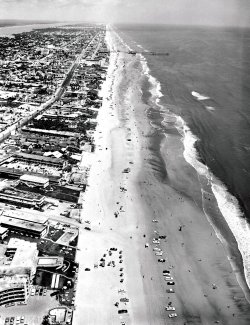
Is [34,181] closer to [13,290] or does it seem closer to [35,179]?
[35,179]

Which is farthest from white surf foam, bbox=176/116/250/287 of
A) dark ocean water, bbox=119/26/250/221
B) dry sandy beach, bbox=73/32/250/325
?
dry sandy beach, bbox=73/32/250/325

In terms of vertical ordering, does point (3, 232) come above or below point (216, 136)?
below

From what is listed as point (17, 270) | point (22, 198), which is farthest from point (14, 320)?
point (22, 198)

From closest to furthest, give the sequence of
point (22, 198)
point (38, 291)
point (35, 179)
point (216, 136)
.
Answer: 1. point (38, 291)
2. point (22, 198)
3. point (35, 179)
4. point (216, 136)

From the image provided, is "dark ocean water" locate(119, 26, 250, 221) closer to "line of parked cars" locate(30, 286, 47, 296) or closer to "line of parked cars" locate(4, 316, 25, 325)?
"line of parked cars" locate(30, 286, 47, 296)

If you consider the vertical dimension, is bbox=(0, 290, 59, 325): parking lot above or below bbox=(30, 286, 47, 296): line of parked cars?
below

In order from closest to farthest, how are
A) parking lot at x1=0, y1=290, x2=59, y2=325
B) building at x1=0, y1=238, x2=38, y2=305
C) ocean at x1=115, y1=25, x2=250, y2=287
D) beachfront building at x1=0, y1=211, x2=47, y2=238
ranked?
1. parking lot at x1=0, y1=290, x2=59, y2=325
2. building at x1=0, y1=238, x2=38, y2=305
3. beachfront building at x1=0, y1=211, x2=47, y2=238
4. ocean at x1=115, y1=25, x2=250, y2=287

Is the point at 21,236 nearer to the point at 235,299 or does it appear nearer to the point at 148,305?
the point at 148,305
